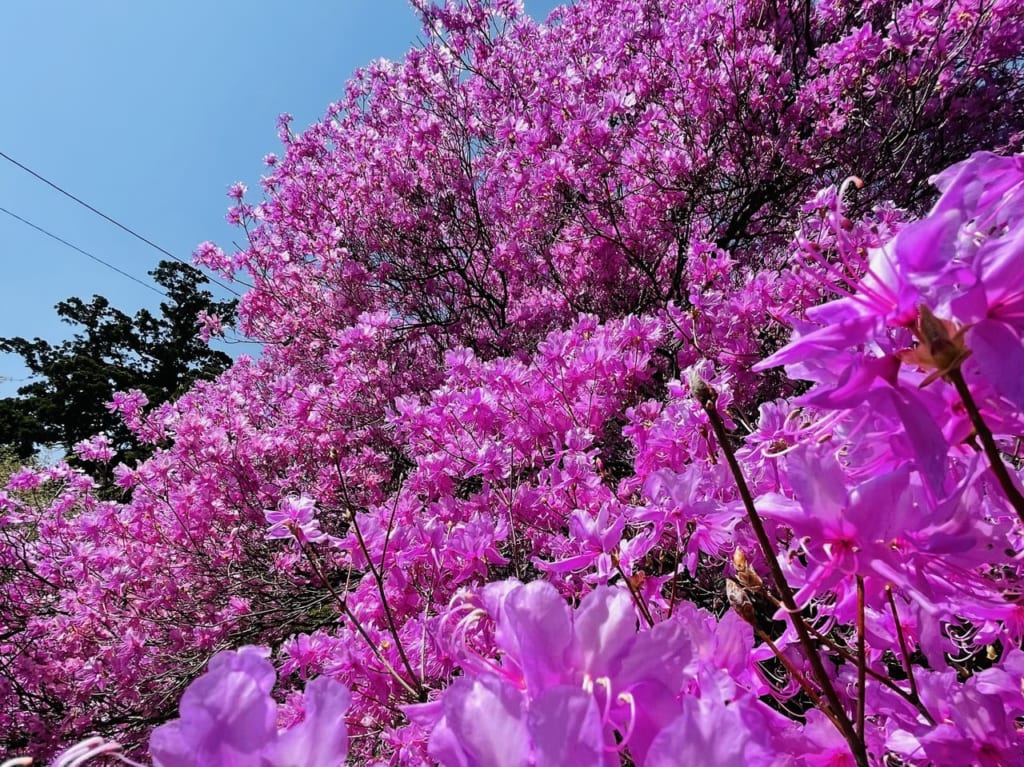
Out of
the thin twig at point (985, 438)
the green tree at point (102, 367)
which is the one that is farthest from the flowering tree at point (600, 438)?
the green tree at point (102, 367)

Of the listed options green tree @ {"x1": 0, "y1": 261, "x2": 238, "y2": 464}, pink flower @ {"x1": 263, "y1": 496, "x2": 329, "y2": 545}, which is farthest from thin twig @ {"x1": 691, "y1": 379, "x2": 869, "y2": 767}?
green tree @ {"x1": 0, "y1": 261, "x2": 238, "y2": 464}

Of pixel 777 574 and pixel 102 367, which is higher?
pixel 102 367

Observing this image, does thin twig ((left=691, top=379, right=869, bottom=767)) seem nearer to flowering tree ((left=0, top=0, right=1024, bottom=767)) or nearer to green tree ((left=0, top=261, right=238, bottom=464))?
flowering tree ((left=0, top=0, right=1024, bottom=767))

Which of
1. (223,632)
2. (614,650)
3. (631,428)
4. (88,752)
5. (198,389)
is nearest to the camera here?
(88,752)

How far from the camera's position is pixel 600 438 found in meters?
3.16

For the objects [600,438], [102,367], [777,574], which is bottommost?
[777,574]

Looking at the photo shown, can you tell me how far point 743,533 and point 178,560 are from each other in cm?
463

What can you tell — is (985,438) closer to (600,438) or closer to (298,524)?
(298,524)

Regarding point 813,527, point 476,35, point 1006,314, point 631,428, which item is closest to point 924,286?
point 1006,314

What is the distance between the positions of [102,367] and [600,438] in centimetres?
2688

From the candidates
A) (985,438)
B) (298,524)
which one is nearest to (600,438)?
(298,524)

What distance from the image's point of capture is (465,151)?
6.10m

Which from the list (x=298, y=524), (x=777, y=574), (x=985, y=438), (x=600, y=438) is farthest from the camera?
(x=600, y=438)

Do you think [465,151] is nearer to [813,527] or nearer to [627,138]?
[627,138]
